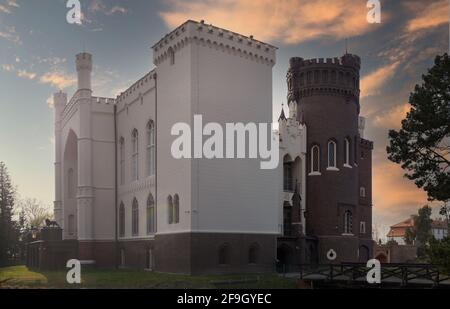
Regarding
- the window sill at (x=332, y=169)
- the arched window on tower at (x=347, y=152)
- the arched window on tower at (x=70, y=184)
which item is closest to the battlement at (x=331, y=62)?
the arched window on tower at (x=347, y=152)

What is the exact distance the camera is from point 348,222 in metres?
44.8

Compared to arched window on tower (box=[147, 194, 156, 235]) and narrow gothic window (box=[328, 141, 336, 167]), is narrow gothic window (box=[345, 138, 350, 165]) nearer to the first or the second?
narrow gothic window (box=[328, 141, 336, 167])

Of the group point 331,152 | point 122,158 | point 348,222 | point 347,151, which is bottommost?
point 348,222

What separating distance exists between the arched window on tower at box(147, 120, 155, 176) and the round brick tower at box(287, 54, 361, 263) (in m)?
12.7

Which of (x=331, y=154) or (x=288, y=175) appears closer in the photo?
(x=331, y=154)

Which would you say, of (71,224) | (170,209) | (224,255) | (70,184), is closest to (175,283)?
(224,255)

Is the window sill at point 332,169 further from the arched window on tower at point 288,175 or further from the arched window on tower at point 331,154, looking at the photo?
the arched window on tower at point 288,175

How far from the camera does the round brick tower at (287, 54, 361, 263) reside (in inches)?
Answer: 1718

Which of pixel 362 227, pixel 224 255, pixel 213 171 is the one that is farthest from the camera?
pixel 362 227

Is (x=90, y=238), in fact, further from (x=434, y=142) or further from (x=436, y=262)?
(x=436, y=262)

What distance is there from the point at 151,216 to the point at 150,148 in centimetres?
534

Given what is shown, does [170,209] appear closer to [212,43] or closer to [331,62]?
[212,43]

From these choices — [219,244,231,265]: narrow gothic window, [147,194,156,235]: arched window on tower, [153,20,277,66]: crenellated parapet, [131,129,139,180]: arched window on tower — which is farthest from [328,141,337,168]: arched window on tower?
[131,129,139,180]: arched window on tower
